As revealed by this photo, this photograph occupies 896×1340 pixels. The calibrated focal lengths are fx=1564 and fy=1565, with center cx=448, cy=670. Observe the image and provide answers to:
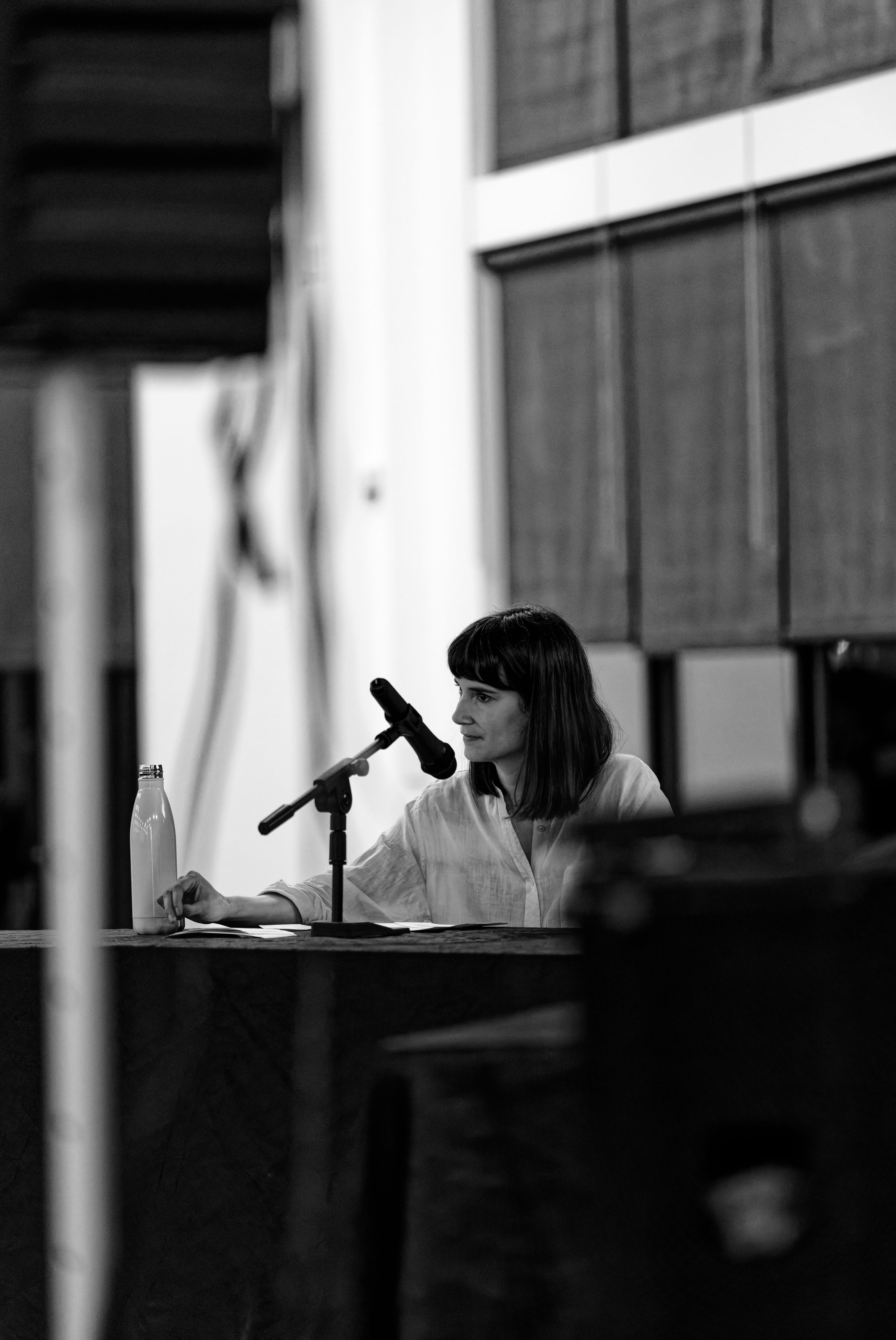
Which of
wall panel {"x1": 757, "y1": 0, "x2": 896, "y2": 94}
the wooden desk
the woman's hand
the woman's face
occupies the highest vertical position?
wall panel {"x1": 757, "y1": 0, "x2": 896, "y2": 94}

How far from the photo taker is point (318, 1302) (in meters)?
1.63

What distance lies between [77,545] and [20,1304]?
1288 mm

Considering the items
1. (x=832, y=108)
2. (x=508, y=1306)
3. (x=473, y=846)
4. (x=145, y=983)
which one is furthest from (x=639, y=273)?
Answer: (x=508, y=1306)

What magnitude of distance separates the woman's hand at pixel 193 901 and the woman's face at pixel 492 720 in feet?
1.58

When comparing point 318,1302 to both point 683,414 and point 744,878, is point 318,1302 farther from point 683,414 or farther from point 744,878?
point 683,414

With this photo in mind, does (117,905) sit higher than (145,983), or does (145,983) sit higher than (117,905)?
(145,983)

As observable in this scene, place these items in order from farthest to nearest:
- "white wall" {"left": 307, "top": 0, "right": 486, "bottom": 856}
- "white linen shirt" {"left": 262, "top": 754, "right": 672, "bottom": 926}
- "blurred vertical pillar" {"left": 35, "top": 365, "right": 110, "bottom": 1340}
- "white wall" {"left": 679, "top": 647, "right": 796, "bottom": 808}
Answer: "white wall" {"left": 307, "top": 0, "right": 486, "bottom": 856} < "white wall" {"left": 679, "top": 647, "right": 796, "bottom": 808} < "white linen shirt" {"left": 262, "top": 754, "right": 672, "bottom": 926} < "blurred vertical pillar" {"left": 35, "top": 365, "right": 110, "bottom": 1340}

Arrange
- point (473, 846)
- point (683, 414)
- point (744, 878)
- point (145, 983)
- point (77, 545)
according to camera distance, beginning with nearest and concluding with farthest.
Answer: point (77, 545)
point (744, 878)
point (145, 983)
point (473, 846)
point (683, 414)

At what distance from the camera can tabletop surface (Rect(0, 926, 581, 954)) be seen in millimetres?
1646

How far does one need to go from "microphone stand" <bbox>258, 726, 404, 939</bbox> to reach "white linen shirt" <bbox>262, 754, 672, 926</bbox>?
25cm

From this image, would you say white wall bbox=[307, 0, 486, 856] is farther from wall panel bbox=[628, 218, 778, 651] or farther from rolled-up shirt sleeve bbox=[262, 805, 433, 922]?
rolled-up shirt sleeve bbox=[262, 805, 433, 922]

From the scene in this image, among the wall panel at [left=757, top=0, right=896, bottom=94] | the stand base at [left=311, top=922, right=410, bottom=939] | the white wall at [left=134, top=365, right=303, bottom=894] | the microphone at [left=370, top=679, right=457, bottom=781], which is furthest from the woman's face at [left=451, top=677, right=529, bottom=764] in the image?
the white wall at [left=134, top=365, right=303, bottom=894]

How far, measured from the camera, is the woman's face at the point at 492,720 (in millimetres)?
2258

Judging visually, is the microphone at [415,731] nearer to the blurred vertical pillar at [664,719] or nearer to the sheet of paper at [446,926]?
the sheet of paper at [446,926]
